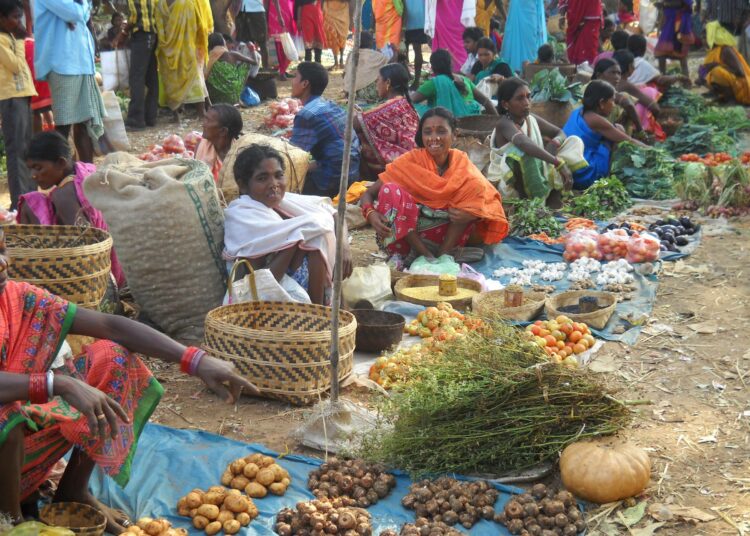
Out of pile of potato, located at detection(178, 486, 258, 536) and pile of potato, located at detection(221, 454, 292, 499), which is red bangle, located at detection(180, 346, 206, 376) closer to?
pile of potato, located at detection(178, 486, 258, 536)

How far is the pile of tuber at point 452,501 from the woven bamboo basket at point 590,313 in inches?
78.6

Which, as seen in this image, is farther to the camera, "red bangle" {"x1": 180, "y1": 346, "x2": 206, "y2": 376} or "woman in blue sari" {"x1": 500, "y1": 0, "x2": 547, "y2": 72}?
"woman in blue sari" {"x1": 500, "y1": 0, "x2": 547, "y2": 72}

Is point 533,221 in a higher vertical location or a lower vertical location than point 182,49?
→ lower

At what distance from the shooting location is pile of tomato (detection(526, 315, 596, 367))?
15.4 ft

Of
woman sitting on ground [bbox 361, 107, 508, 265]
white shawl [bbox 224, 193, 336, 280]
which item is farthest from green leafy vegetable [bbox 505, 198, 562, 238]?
white shawl [bbox 224, 193, 336, 280]

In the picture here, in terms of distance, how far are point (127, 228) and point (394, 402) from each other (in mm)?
1880

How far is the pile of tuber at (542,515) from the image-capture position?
10.1ft

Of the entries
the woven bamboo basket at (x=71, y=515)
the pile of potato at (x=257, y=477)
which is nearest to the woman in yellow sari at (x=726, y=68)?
the pile of potato at (x=257, y=477)

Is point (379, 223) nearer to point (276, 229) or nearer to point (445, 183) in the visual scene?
point (445, 183)

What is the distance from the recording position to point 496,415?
11.1 feet

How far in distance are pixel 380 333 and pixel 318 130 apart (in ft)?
8.80

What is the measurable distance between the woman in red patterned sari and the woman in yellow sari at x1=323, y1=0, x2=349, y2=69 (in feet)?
39.9

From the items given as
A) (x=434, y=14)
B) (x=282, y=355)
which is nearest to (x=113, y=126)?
(x=282, y=355)

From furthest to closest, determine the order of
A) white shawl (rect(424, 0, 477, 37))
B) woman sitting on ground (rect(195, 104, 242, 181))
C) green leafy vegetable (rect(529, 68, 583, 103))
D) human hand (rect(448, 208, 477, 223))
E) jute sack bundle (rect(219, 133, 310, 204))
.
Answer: white shawl (rect(424, 0, 477, 37)) → green leafy vegetable (rect(529, 68, 583, 103)) → human hand (rect(448, 208, 477, 223)) → woman sitting on ground (rect(195, 104, 242, 181)) → jute sack bundle (rect(219, 133, 310, 204))
